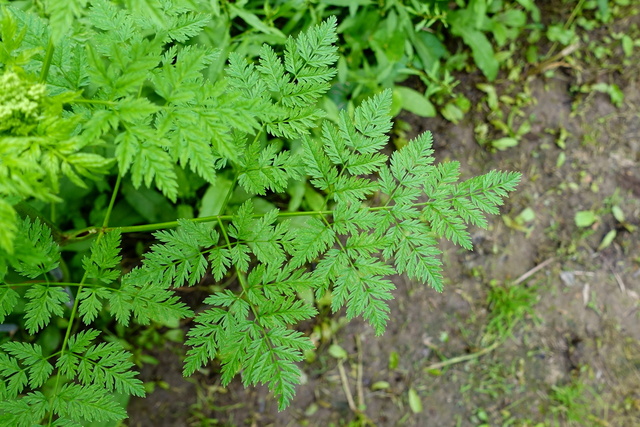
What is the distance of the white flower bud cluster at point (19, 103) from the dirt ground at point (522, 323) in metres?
2.20

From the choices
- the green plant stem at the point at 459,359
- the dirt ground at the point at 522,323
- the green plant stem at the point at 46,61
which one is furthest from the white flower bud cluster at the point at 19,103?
the green plant stem at the point at 459,359

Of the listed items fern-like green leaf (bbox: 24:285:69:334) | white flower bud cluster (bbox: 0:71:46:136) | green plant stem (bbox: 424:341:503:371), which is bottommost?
green plant stem (bbox: 424:341:503:371)

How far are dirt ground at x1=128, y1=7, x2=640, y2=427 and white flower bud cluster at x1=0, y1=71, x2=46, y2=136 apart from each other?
2195mm

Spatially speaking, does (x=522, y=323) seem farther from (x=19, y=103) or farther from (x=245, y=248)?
(x=19, y=103)

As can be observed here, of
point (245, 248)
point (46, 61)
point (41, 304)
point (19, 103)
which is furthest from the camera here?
point (245, 248)

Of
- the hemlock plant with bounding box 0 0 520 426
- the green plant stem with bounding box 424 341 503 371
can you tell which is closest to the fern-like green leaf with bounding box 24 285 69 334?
the hemlock plant with bounding box 0 0 520 426

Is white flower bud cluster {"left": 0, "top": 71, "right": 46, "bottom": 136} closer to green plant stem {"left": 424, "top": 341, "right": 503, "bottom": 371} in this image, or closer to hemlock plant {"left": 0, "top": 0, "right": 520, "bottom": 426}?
hemlock plant {"left": 0, "top": 0, "right": 520, "bottom": 426}

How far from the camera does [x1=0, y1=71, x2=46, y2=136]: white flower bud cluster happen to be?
1.14m

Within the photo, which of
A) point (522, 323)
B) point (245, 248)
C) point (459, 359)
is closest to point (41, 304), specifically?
point (245, 248)

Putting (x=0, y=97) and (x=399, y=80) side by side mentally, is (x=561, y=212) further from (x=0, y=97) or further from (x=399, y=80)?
(x=0, y=97)

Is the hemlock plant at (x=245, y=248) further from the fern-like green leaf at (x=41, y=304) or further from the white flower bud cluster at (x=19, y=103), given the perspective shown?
the white flower bud cluster at (x=19, y=103)

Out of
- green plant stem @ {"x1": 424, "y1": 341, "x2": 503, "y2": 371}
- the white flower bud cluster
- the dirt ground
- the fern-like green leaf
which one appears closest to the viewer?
the white flower bud cluster

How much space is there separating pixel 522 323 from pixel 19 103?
328cm

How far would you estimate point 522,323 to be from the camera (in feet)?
11.3
